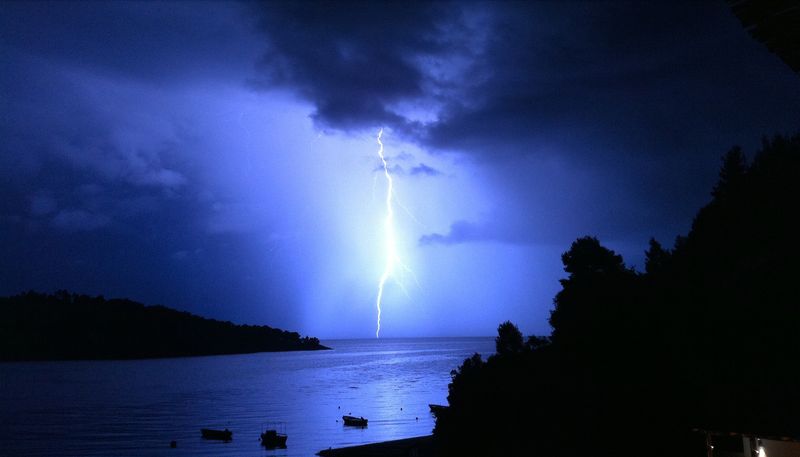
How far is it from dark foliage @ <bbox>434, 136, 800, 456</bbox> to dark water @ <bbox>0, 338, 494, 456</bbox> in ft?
95.5

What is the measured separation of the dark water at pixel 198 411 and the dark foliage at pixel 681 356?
1146 inches

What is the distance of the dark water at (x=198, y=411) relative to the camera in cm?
5691

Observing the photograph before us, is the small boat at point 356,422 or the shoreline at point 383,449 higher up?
the shoreline at point 383,449

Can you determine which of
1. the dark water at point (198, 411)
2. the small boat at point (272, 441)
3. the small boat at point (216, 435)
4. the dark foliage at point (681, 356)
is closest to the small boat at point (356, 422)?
the dark water at point (198, 411)

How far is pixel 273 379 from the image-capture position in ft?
458

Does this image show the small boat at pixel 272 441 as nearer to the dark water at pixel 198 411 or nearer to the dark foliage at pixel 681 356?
the dark water at pixel 198 411

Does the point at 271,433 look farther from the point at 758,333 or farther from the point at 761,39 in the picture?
the point at 761,39

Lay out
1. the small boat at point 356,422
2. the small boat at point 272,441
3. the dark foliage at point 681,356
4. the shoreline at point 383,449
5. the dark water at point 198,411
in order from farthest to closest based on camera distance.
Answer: the small boat at point 356,422 → the dark water at point 198,411 → the small boat at point 272,441 → the shoreline at point 383,449 → the dark foliage at point 681,356

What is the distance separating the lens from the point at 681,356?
2416 centimetres

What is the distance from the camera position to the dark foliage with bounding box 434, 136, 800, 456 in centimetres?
2172

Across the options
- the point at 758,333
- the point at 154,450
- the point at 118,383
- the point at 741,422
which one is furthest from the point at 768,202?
the point at 118,383

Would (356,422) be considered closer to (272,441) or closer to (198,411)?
(272,441)

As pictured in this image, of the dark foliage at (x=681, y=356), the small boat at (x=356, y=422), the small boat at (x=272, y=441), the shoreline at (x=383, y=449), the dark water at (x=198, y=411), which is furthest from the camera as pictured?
the small boat at (x=356, y=422)

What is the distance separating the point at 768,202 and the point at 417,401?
238 ft
